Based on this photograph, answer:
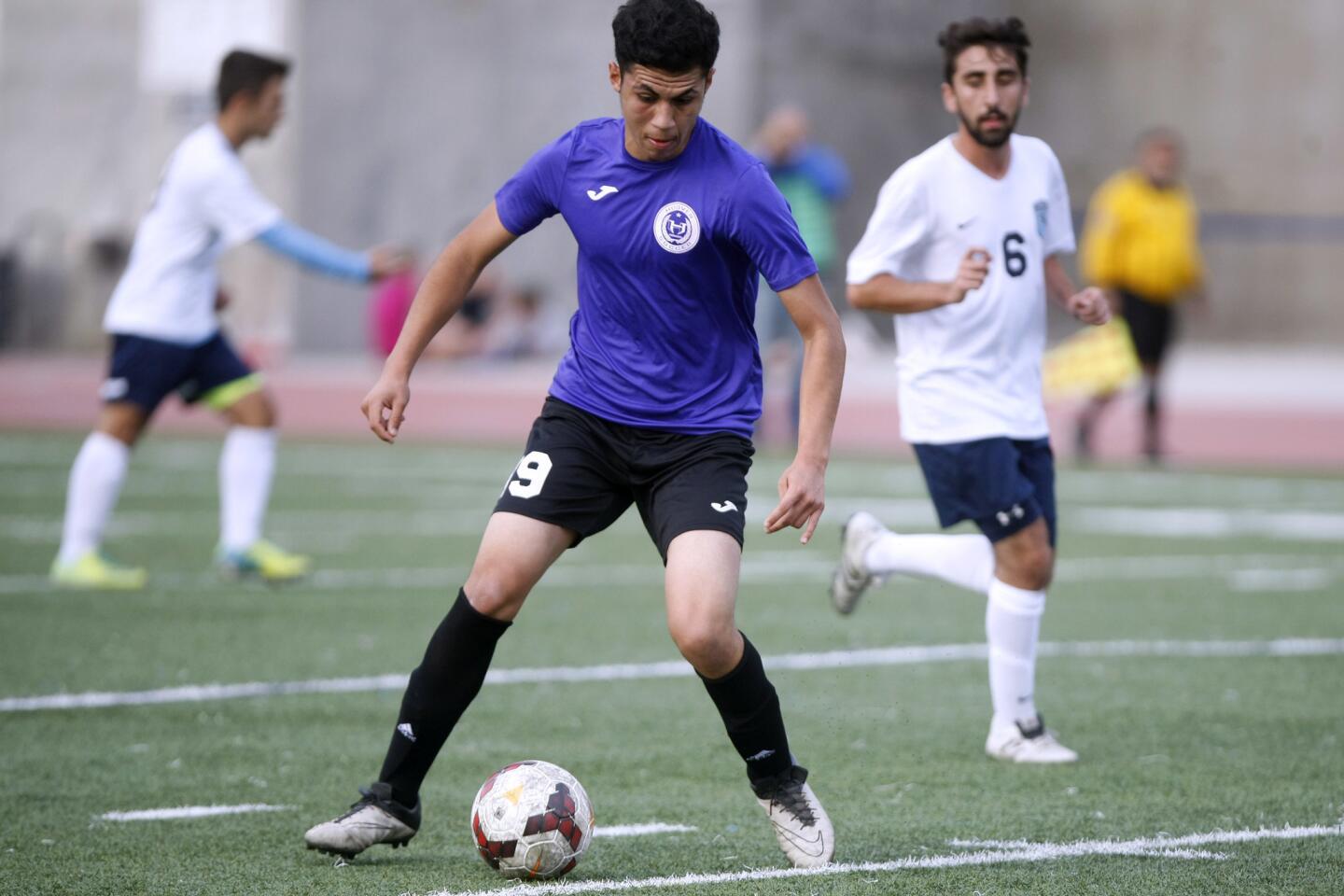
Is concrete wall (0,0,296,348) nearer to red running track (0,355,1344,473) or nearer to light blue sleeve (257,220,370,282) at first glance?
red running track (0,355,1344,473)

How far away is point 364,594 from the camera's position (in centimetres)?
Answer: 982

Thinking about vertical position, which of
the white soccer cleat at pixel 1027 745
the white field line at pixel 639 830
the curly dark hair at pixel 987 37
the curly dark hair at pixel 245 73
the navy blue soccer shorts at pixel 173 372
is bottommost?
the white soccer cleat at pixel 1027 745

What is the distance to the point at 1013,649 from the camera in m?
6.36

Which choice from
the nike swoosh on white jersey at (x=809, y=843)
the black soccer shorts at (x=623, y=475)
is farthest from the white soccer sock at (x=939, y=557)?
the nike swoosh on white jersey at (x=809, y=843)

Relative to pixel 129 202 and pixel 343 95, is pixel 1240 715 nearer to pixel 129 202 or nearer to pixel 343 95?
pixel 343 95

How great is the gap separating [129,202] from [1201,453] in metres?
19.2

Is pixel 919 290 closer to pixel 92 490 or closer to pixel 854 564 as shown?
pixel 854 564

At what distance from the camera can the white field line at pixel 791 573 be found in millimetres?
10156

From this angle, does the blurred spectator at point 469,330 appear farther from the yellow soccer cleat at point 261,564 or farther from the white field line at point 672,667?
the white field line at point 672,667

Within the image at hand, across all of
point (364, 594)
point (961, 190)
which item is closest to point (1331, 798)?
point (961, 190)

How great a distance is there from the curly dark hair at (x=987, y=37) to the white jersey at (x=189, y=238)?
4040 mm

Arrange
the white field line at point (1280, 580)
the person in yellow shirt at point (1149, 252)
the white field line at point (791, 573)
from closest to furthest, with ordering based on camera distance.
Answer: the white field line at point (791, 573)
the white field line at point (1280, 580)
the person in yellow shirt at point (1149, 252)

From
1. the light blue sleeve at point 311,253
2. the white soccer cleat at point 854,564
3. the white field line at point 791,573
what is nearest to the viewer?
the white soccer cleat at point 854,564

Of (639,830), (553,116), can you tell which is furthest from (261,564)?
(553,116)
